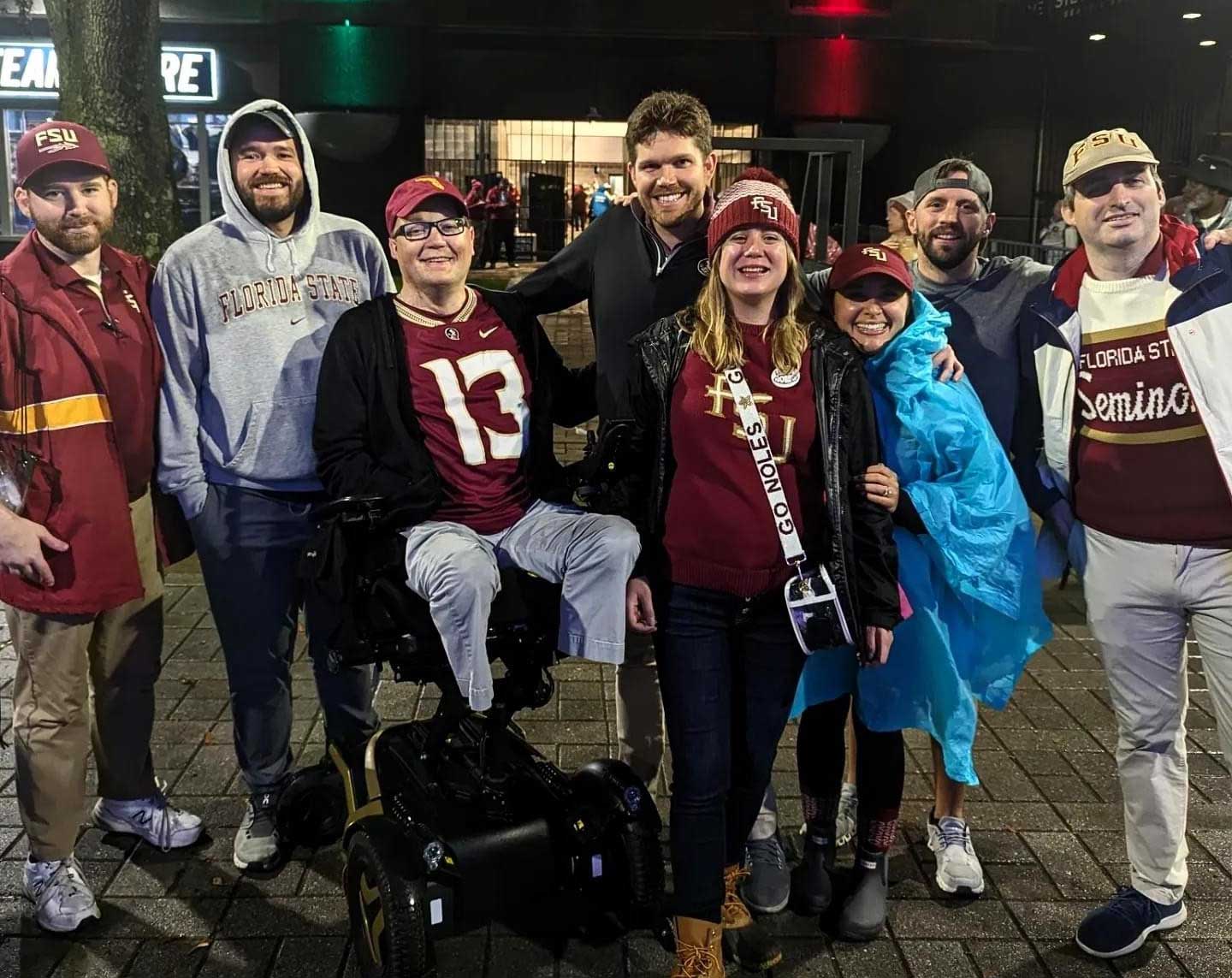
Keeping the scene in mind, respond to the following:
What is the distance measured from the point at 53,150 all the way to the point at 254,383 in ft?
2.80

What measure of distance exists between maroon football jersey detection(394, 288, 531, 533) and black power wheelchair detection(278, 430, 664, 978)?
26 centimetres

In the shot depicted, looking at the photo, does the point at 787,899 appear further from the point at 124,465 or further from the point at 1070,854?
the point at 124,465

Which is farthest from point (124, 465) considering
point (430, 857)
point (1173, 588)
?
point (1173, 588)

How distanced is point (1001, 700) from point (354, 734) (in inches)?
81.9

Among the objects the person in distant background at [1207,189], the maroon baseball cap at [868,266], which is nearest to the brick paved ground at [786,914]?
the maroon baseball cap at [868,266]

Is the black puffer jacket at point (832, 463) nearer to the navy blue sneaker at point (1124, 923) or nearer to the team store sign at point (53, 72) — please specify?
the navy blue sneaker at point (1124, 923)

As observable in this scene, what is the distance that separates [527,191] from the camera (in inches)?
730

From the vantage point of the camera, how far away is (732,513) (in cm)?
296

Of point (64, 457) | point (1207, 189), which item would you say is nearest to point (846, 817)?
point (64, 457)

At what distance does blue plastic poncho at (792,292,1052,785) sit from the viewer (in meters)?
3.20

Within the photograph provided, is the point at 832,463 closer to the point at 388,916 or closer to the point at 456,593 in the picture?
the point at 456,593

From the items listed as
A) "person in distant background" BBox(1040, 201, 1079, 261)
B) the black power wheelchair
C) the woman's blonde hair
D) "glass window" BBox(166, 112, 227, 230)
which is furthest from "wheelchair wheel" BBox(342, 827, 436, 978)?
"glass window" BBox(166, 112, 227, 230)

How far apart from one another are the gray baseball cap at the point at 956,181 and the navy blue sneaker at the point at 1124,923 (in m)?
2.11

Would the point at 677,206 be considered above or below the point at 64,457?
above
